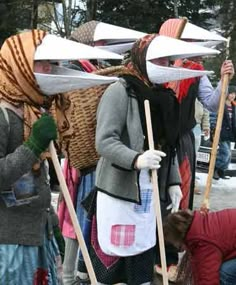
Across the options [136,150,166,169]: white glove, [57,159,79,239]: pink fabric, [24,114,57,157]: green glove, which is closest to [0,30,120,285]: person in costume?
[24,114,57,157]: green glove

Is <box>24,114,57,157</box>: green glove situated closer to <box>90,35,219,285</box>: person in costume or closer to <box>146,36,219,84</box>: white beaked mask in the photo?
<box>90,35,219,285</box>: person in costume

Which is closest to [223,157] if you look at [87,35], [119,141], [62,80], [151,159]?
[87,35]

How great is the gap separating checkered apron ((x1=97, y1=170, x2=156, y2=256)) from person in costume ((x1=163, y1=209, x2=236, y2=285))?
0.15m

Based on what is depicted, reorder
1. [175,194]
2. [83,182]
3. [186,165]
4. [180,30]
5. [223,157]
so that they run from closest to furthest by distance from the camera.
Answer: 1. [175,194]
2. [83,182]
3. [180,30]
4. [186,165]
5. [223,157]

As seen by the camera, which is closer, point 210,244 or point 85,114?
point 210,244

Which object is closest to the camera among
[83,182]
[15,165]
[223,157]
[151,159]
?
[15,165]

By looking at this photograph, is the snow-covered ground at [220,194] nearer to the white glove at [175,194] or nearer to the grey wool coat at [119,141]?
the white glove at [175,194]

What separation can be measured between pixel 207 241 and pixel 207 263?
11 cm

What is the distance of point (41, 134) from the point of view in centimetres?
221

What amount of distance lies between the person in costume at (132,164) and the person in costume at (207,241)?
0.13m

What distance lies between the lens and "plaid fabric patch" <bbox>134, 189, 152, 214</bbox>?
10.6 ft

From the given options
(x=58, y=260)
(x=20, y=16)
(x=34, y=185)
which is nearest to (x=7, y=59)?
(x=34, y=185)

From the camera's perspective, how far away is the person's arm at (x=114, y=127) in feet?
9.75

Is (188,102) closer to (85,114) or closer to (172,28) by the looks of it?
(172,28)
